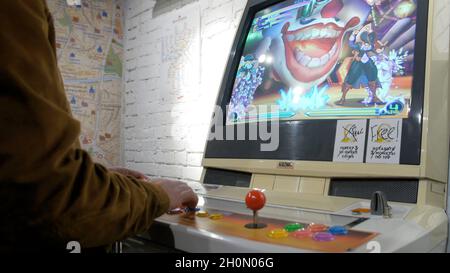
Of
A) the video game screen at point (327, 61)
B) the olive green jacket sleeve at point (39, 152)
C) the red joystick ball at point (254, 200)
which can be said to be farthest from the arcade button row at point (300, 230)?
the video game screen at point (327, 61)

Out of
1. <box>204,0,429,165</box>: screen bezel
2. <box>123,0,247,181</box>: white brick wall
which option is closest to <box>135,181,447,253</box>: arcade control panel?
<box>204,0,429,165</box>: screen bezel

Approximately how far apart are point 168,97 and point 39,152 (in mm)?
1618

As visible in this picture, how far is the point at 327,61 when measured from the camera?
94 cm

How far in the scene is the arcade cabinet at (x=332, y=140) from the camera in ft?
1.92

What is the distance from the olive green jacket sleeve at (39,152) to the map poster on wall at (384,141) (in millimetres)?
529

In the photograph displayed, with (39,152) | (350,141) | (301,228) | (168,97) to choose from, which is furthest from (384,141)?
(168,97)

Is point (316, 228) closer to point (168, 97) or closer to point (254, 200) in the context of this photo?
point (254, 200)

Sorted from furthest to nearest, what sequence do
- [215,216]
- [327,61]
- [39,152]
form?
[327,61]
[215,216]
[39,152]

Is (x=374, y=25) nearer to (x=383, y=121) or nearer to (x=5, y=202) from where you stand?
(x=383, y=121)

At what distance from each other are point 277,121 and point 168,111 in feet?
3.74

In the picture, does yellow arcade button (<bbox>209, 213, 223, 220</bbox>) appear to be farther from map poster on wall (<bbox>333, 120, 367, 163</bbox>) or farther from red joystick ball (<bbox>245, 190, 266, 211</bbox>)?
map poster on wall (<bbox>333, 120, 367, 163</bbox>)

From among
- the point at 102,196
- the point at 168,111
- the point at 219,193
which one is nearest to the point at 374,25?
the point at 219,193

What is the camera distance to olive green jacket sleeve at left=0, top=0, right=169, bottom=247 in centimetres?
43

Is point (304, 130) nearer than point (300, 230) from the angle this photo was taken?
No
